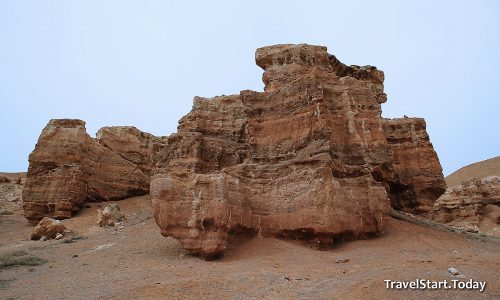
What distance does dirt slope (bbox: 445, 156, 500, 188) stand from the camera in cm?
5461

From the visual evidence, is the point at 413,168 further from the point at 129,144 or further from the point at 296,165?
Result: the point at 129,144

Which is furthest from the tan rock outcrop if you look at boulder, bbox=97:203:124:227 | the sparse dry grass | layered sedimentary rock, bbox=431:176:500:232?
layered sedimentary rock, bbox=431:176:500:232

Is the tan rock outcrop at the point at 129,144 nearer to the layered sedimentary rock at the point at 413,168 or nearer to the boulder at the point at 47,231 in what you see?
the boulder at the point at 47,231

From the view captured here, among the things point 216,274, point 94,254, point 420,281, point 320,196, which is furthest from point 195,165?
point 420,281

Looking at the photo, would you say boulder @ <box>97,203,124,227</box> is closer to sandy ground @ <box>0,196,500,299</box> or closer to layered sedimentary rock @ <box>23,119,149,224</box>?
layered sedimentary rock @ <box>23,119,149,224</box>

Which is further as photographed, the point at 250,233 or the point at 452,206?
the point at 452,206

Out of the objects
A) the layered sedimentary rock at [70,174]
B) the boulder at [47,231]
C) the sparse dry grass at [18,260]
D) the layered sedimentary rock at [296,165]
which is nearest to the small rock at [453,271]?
the layered sedimentary rock at [296,165]

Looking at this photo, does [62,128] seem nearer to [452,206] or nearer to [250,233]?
[250,233]

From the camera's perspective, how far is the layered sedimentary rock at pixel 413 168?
1838cm

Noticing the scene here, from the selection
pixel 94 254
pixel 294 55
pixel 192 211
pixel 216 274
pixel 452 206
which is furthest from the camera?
pixel 452 206

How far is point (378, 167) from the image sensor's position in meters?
14.3

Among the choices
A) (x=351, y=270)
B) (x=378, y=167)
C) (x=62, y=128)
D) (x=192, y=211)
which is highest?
(x=62, y=128)

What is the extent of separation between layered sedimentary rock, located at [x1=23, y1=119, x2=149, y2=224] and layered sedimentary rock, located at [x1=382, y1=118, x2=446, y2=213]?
55.2 feet

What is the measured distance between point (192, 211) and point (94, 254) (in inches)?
161
